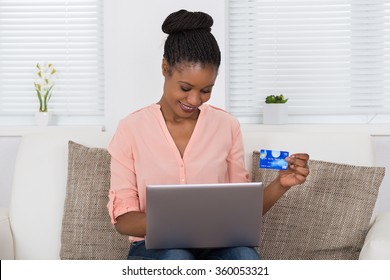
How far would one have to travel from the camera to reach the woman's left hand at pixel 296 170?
2232 millimetres

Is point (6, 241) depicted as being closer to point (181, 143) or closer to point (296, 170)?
point (181, 143)

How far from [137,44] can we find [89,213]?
3.51 ft

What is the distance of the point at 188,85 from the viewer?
7.42 feet

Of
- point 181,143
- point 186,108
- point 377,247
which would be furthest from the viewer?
point 181,143

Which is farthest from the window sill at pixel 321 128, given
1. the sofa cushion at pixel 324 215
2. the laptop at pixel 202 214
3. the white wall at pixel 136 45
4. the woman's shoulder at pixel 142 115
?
the laptop at pixel 202 214

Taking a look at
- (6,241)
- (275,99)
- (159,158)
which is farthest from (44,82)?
(159,158)

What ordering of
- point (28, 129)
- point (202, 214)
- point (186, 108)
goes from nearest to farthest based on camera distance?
point (202, 214), point (186, 108), point (28, 129)

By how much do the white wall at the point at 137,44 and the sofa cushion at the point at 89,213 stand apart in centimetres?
80

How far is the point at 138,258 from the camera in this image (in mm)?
2254

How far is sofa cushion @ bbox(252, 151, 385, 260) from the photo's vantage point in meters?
2.53

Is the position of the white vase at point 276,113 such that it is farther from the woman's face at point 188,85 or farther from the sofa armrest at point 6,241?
the sofa armrest at point 6,241

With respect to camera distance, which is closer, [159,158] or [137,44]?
[159,158]

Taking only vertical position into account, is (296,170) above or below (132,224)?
above
